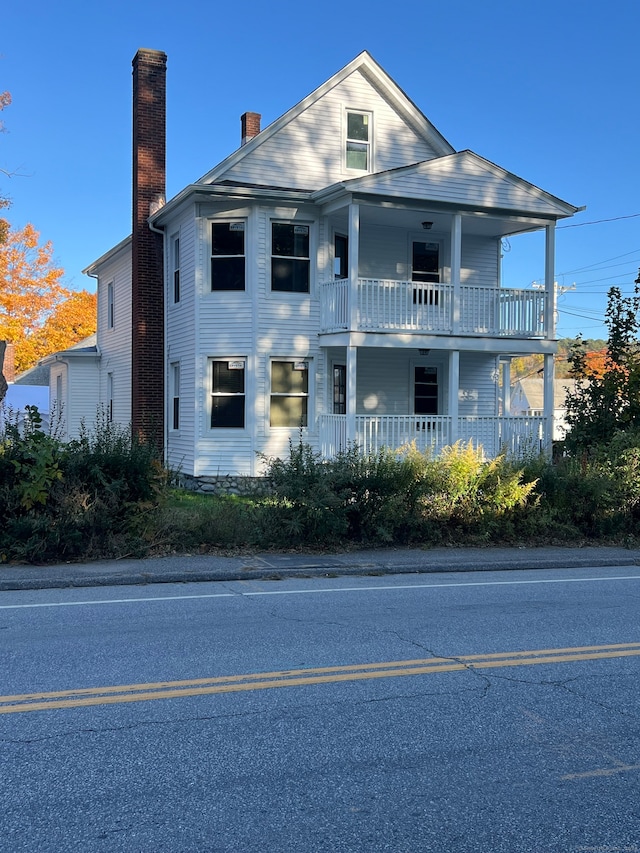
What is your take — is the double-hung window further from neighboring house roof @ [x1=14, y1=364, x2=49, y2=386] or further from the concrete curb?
neighboring house roof @ [x1=14, y1=364, x2=49, y2=386]

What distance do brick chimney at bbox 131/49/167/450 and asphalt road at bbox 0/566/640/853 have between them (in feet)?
41.6

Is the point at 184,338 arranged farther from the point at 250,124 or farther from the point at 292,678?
the point at 292,678

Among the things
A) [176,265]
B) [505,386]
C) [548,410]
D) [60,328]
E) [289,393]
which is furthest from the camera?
[60,328]

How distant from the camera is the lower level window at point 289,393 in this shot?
19.0 m

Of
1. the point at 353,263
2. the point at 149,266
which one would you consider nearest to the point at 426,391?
the point at 353,263

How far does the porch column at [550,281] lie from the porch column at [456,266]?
240 cm

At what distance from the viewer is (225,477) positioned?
18609 mm

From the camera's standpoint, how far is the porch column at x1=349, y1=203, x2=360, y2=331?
17.3 m

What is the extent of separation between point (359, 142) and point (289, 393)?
6.67m

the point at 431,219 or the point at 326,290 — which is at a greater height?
the point at 431,219

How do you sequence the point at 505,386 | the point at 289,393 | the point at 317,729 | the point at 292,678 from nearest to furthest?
the point at 317,729
the point at 292,678
the point at 289,393
the point at 505,386

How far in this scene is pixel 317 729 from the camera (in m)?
4.91

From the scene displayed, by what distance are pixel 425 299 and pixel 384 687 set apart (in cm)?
1474

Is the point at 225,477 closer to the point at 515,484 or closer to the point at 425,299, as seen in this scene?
the point at 425,299
